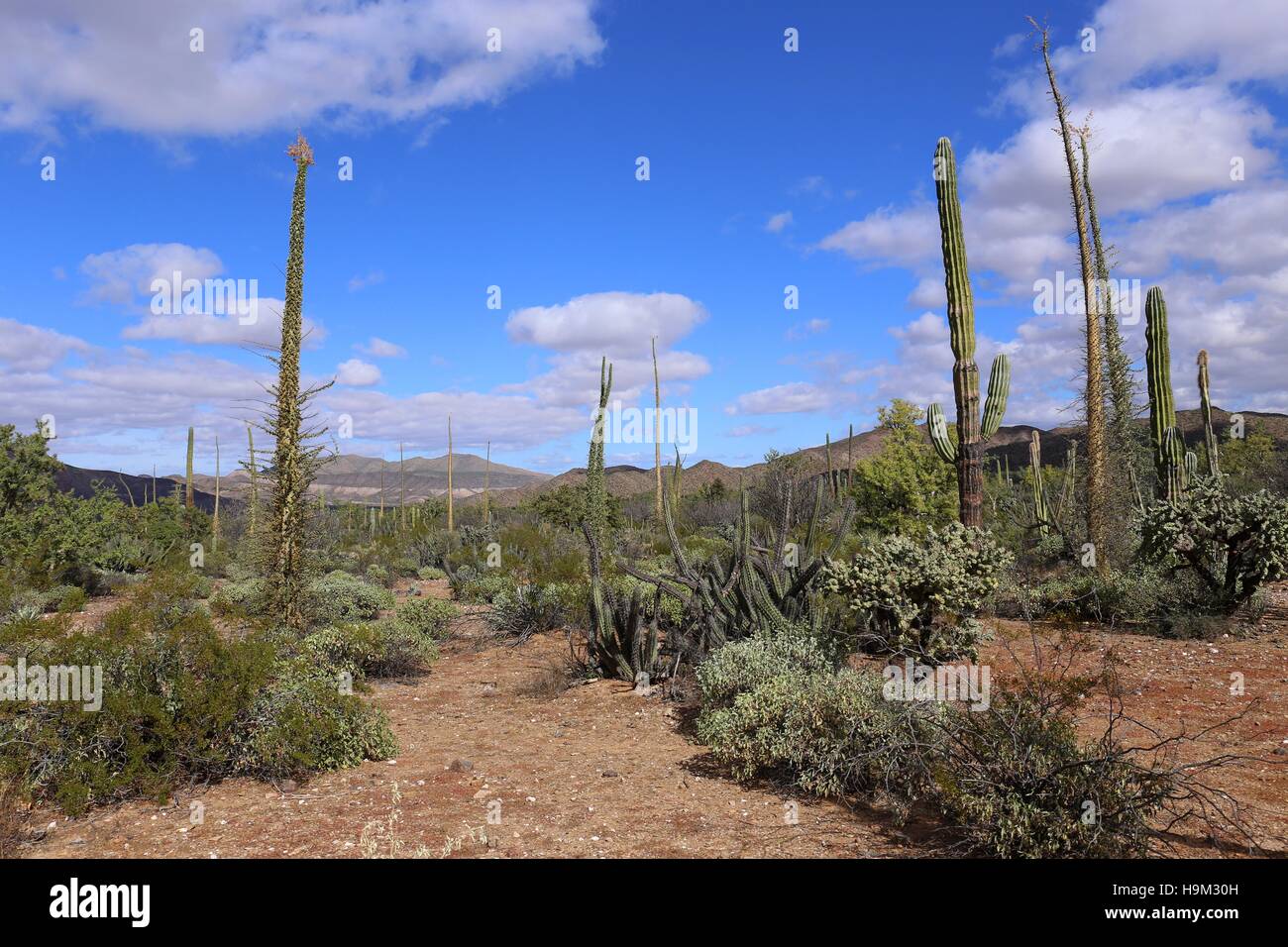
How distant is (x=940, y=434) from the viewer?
396 inches

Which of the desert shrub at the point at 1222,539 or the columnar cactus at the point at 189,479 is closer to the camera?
the desert shrub at the point at 1222,539

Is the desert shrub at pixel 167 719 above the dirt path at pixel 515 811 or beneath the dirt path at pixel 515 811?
above

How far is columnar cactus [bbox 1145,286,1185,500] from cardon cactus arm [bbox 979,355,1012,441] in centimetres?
614

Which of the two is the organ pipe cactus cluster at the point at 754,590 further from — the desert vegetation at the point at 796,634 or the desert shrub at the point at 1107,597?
the desert shrub at the point at 1107,597

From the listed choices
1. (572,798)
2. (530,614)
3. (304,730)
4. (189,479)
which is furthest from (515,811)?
(189,479)

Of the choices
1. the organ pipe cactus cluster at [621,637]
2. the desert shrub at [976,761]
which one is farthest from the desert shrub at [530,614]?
the desert shrub at [976,761]

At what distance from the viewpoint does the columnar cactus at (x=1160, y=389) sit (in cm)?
1430

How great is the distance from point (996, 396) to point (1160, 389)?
796 centimetres

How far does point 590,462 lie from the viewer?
709 inches

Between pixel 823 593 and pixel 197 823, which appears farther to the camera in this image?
pixel 823 593

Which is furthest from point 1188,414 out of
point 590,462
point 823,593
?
point 823,593

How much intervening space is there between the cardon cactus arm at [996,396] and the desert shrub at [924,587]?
1.92 m
